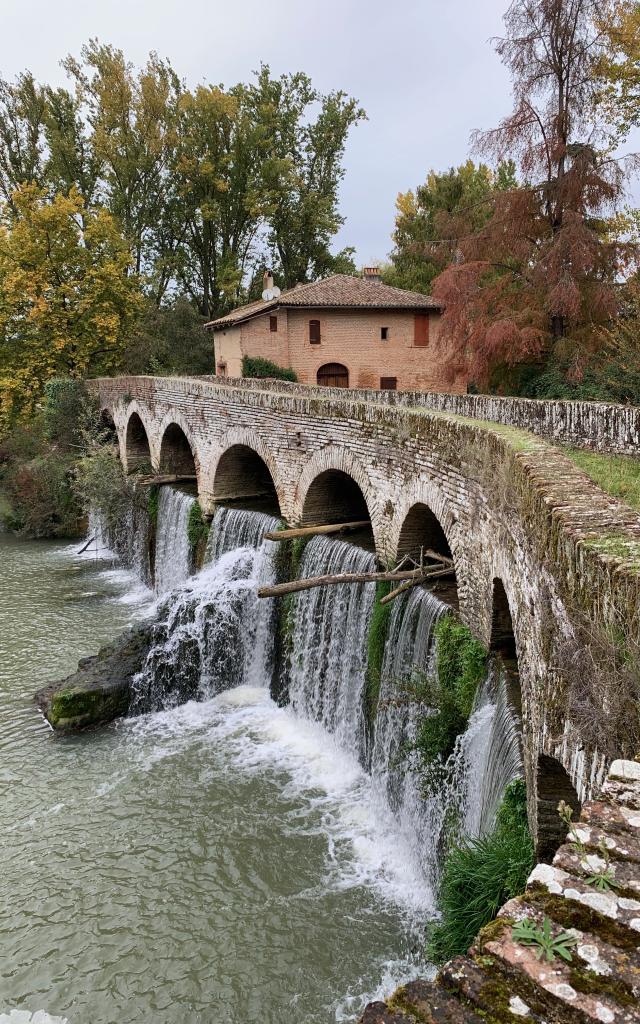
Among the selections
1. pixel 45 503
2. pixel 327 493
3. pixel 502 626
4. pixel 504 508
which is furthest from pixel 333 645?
pixel 45 503

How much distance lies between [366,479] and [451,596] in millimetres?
2396

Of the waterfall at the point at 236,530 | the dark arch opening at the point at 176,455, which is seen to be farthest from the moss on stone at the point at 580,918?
the dark arch opening at the point at 176,455

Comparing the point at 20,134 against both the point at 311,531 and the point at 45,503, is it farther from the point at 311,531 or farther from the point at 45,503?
the point at 311,531

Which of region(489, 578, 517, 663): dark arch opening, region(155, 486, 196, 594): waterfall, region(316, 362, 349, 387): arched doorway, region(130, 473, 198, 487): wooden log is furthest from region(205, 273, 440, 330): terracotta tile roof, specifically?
region(489, 578, 517, 663): dark arch opening

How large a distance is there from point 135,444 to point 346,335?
29.6 ft

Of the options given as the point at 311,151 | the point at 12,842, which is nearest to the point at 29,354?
the point at 311,151

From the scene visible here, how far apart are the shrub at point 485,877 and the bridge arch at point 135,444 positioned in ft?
62.3

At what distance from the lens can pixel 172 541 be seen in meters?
17.4

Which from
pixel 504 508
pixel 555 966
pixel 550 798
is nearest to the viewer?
pixel 555 966

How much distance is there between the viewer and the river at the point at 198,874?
6.34 metres

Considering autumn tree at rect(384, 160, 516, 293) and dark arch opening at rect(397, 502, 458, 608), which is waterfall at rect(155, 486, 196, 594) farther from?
autumn tree at rect(384, 160, 516, 293)

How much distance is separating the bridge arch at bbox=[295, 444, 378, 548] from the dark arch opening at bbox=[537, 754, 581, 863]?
6.85 meters

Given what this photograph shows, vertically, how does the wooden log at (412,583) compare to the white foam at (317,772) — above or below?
above

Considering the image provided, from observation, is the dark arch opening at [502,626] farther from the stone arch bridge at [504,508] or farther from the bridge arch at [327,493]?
the bridge arch at [327,493]
